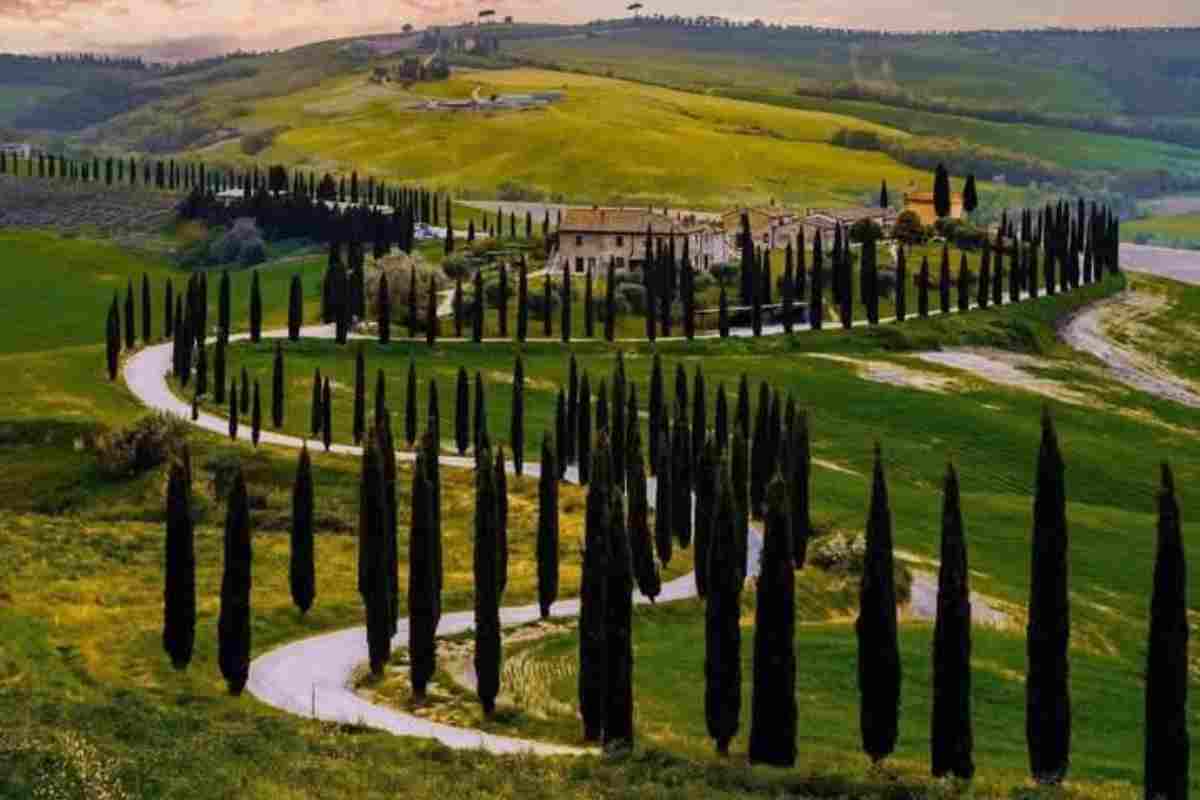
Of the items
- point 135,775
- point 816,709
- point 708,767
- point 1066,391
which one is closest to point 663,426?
point 816,709

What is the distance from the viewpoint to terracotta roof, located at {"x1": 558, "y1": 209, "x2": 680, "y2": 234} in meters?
188

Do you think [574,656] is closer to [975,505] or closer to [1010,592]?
[1010,592]

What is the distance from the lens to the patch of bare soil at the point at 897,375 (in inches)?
5374

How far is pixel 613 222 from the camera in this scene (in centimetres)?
18988

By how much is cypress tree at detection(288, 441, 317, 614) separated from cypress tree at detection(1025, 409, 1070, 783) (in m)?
32.1

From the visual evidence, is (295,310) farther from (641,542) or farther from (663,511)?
(641,542)

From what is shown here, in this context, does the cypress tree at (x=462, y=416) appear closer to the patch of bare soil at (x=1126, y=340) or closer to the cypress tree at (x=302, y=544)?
the cypress tree at (x=302, y=544)

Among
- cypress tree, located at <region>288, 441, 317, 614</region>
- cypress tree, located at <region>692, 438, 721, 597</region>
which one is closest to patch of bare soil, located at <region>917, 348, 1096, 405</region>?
cypress tree, located at <region>692, 438, 721, 597</region>

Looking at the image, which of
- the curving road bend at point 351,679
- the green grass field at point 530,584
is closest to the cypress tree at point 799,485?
the curving road bend at point 351,679

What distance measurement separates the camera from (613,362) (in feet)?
458

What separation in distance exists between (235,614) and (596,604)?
13377 mm

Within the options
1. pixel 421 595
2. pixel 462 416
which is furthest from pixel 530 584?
pixel 462 416

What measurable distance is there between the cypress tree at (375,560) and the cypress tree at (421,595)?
3.80ft

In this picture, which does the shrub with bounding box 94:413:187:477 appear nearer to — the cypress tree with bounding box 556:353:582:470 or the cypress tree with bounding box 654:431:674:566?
the cypress tree with bounding box 556:353:582:470
